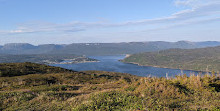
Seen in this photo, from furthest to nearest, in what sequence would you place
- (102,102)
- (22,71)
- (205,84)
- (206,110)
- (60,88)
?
(22,71), (60,88), (205,84), (102,102), (206,110)

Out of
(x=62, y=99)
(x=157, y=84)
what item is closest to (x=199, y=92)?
(x=157, y=84)

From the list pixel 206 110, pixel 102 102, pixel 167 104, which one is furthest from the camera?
pixel 102 102

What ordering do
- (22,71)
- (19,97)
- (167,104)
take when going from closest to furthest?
(167,104), (19,97), (22,71)

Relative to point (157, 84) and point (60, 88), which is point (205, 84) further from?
point (60, 88)

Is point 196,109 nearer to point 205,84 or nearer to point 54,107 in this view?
point 205,84

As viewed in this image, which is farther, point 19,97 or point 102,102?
point 19,97

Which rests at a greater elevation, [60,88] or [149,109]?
[149,109]

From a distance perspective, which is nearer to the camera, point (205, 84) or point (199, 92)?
point (199, 92)

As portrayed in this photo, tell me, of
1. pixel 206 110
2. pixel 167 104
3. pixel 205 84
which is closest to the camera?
pixel 206 110

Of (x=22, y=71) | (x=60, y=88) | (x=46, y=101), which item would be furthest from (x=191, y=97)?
(x=22, y=71)
